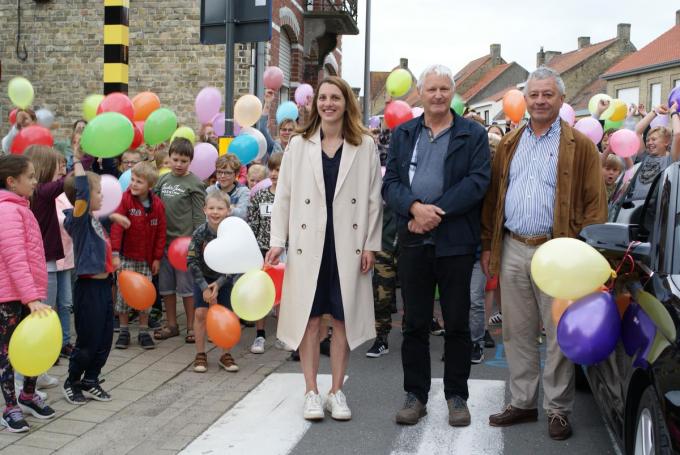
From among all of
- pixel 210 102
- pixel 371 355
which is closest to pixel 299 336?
pixel 371 355

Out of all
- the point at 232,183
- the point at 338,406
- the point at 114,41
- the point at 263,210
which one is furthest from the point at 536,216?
the point at 114,41

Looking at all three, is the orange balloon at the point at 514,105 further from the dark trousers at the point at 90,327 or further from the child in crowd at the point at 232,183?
the dark trousers at the point at 90,327

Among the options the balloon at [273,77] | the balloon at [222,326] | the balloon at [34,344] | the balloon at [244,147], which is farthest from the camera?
the balloon at [273,77]

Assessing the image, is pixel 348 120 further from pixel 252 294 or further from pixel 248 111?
pixel 248 111

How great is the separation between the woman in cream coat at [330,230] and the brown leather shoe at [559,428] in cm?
120

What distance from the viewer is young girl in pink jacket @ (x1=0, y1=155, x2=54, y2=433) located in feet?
14.3

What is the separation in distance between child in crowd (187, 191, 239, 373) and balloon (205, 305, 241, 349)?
14 centimetres

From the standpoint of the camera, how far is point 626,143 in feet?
27.8

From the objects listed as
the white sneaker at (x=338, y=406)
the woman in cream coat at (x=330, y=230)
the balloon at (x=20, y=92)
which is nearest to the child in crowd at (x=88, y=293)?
the woman in cream coat at (x=330, y=230)

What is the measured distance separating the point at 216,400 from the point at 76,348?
968mm

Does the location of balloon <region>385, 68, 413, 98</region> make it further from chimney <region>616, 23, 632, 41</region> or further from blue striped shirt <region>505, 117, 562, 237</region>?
chimney <region>616, 23, 632, 41</region>

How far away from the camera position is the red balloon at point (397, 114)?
9.33m

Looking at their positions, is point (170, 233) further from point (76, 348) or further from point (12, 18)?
point (12, 18)

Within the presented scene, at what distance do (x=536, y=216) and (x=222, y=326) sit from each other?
2425 mm
